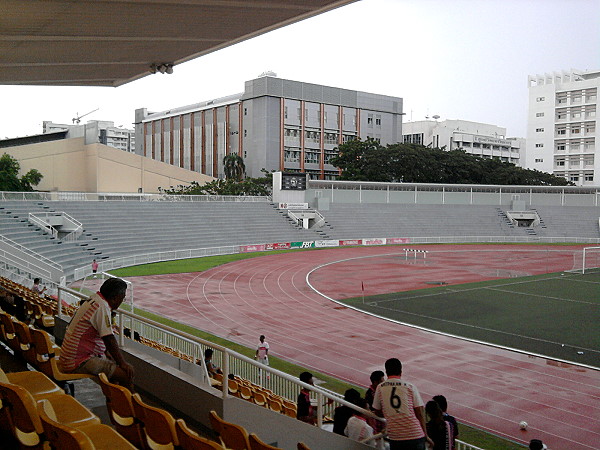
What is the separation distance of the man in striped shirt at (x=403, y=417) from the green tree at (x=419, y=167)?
72117mm

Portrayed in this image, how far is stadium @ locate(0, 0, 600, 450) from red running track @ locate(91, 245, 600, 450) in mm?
84

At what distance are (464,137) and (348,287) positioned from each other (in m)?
93.9

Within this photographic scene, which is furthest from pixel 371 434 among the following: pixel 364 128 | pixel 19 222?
pixel 364 128

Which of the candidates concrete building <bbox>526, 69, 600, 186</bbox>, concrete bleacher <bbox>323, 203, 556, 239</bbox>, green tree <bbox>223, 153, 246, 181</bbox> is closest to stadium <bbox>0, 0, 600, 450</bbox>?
concrete bleacher <bbox>323, 203, 556, 239</bbox>

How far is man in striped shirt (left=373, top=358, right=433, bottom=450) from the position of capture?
5238mm

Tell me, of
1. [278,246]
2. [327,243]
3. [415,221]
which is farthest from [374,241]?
[278,246]

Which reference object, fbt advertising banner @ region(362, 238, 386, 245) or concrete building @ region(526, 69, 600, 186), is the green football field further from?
concrete building @ region(526, 69, 600, 186)

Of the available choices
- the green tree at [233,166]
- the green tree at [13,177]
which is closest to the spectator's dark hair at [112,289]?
the green tree at [13,177]

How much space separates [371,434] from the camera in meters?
5.70

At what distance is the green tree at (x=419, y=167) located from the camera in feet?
253

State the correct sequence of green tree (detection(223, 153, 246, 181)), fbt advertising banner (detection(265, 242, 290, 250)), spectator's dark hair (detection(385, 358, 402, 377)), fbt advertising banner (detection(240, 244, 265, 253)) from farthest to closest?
green tree (detection(223, 153, 246, 181)) → fbt advertising banner (detection(265, 242, 290, 250)) → fbt advertising banner (detection(240, 244, 265, 253)) → spectator's dark hair (detection(385, 358, 402, 377))

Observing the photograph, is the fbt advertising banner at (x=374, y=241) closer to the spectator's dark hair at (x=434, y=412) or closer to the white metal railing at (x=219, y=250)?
the white metal railing at (x=219, y=250)

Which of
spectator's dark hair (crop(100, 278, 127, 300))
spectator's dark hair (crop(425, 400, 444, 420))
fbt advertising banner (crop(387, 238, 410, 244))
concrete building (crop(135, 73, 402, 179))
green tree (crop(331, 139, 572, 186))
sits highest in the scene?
concrete building (crop(135, 73, 402, 179))

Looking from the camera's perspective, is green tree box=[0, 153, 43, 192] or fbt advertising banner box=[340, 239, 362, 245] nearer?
green tree box=[0, 153, 43, 192]
